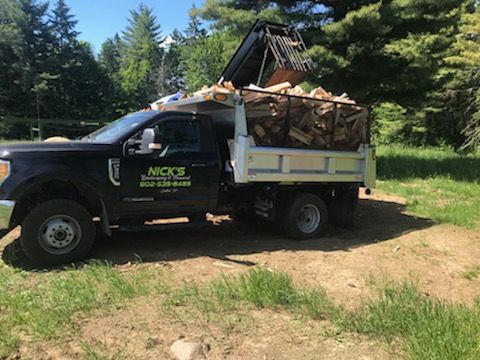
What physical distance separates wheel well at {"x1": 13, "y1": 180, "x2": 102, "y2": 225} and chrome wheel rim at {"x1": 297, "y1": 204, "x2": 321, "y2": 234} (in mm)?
3397

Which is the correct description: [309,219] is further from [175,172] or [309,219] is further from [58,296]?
[58,296]

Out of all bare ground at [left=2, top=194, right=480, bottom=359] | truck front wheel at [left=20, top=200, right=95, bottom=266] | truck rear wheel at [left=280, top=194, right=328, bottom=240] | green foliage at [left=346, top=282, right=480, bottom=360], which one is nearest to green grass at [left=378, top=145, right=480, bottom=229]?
bare ground at [left=2, top=194, right=480, bottom=359]

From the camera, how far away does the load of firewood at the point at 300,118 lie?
24.0 feet

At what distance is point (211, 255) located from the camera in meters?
6.74

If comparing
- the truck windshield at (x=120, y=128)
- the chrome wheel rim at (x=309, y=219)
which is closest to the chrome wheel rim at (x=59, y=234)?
the truck windshield at (x=120, y=128)

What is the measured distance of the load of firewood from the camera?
7.32 metres

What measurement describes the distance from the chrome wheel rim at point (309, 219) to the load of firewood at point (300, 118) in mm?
Result: 1064

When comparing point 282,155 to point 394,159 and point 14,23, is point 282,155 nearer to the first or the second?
point 394,159

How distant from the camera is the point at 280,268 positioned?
6.18 meters

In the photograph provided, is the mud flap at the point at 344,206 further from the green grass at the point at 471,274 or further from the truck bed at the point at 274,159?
the green grass at the point at 471,274

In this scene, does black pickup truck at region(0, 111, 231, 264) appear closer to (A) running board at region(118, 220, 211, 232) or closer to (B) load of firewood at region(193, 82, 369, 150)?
(A) running board at region(118, 220, 211, 232)

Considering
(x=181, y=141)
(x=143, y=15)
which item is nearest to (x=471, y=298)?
(x=181, y=141)

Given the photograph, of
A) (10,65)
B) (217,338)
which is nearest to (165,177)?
(217,338)

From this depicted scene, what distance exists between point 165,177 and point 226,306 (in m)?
2.58
